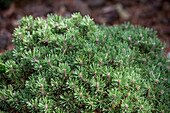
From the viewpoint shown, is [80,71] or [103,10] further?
[103,10]

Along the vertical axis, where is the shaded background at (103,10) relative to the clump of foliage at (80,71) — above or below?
above

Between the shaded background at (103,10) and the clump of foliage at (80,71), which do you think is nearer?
the clump of foliage at (80,71)

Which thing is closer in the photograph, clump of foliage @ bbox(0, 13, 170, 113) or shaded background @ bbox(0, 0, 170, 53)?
clump of foliage @ bbox(0, 13, 170, 113)

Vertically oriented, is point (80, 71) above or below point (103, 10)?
below

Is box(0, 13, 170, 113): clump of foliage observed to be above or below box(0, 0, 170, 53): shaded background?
below
